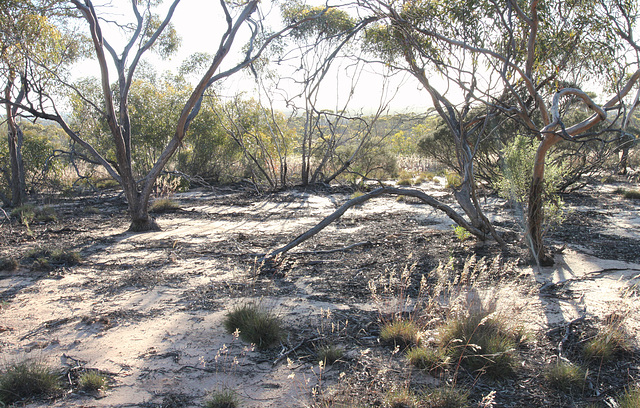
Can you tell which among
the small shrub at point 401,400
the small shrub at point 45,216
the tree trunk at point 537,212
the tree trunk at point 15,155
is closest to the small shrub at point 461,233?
the tree trunk at point 537,212

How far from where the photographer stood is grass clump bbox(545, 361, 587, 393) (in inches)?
97.4

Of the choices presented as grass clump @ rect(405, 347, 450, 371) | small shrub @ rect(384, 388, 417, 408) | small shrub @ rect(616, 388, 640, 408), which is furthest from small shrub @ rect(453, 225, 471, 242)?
small shrub @ rect(384, 388, 417, 408)

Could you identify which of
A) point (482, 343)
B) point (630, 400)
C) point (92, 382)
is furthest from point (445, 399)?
point (92, 382)

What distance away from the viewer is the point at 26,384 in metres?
2.41

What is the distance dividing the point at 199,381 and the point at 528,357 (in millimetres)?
2256

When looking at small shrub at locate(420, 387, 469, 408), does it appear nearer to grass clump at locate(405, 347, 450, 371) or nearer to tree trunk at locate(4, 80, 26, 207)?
grass clump at locate(405, 347, 450, 371)

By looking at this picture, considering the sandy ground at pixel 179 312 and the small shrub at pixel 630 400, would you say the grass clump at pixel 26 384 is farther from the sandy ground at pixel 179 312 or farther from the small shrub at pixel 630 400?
the small shrub at pixel 630 400

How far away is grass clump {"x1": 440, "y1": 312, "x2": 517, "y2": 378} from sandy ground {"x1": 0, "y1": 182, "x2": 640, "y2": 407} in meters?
0.27

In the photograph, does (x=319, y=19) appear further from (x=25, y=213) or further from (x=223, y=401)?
(x=223, y=401)

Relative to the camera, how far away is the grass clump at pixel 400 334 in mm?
2977

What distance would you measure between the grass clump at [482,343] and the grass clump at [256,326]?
49.2 inches

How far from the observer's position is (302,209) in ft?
32.5

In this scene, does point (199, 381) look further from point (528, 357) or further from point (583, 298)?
point (583, 298)

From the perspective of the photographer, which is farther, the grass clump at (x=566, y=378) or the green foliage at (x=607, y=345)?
the green foliage at (x=607, y=345)
